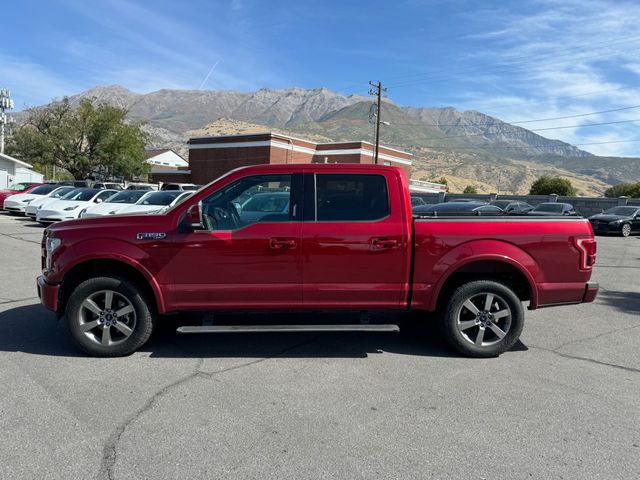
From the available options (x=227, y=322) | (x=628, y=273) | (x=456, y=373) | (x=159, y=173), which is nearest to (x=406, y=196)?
(x=456, y=373)

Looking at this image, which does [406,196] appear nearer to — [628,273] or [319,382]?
[319,382]

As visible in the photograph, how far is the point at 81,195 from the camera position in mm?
18141

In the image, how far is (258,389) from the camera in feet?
13.0

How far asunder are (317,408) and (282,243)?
1564 millimetres

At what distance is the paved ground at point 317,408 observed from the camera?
2.94m

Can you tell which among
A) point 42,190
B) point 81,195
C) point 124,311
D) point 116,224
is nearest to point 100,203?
point 81,195

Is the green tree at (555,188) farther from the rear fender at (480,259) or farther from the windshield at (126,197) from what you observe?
the rear fender at (480,259)

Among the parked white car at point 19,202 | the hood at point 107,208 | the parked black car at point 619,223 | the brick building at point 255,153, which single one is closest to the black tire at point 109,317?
the hood at point 107,208

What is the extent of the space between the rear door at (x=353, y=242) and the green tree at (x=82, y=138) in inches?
1737

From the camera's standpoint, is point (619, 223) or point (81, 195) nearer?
point (81, 195)

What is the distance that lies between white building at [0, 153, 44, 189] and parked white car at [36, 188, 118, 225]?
29.1 m

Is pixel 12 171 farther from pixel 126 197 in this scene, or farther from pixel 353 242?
pixel 353 242

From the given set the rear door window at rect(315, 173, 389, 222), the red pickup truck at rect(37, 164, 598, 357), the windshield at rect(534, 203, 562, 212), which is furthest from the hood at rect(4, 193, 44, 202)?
the windshield at rect(534, 203, 562, 212)

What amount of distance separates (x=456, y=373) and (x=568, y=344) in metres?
1.84
